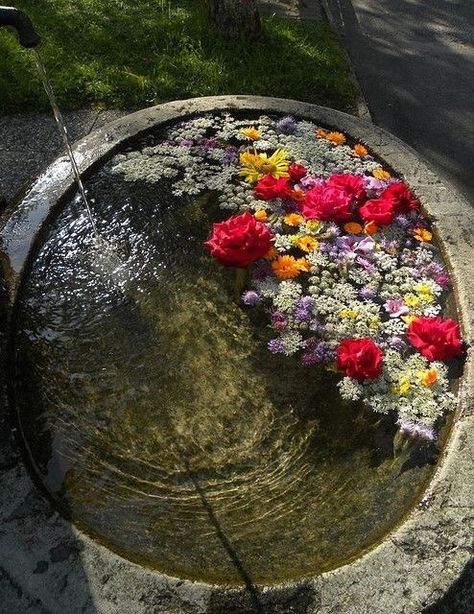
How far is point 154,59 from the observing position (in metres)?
5.08

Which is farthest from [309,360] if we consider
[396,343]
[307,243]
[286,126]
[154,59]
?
[154,59]

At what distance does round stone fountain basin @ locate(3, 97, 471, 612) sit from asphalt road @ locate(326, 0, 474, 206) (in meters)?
1.62

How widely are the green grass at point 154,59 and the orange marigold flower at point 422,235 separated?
1909 millimetres

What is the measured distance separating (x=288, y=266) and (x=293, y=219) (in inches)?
14.6

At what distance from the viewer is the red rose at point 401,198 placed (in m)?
3.17

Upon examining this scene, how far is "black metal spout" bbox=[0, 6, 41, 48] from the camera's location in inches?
91.9

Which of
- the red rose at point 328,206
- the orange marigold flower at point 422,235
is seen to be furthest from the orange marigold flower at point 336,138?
the orange marigold flower at point 422,235

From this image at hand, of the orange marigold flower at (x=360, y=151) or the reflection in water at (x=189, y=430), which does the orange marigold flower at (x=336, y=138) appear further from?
the reflection in water at (x=189, y=430)

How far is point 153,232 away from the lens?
122 inches

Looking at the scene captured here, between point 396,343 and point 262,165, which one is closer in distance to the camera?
point 396,343

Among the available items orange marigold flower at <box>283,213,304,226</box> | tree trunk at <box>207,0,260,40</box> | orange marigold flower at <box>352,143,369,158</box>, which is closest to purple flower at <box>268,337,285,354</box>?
orange marigold flower at <box>283,213,304,226</box>

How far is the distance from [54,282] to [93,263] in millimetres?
214

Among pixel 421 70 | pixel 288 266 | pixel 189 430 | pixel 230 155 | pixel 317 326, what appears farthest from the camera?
pixel 421 70

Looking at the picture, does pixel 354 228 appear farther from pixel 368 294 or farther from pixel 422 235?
pixel 368 294
